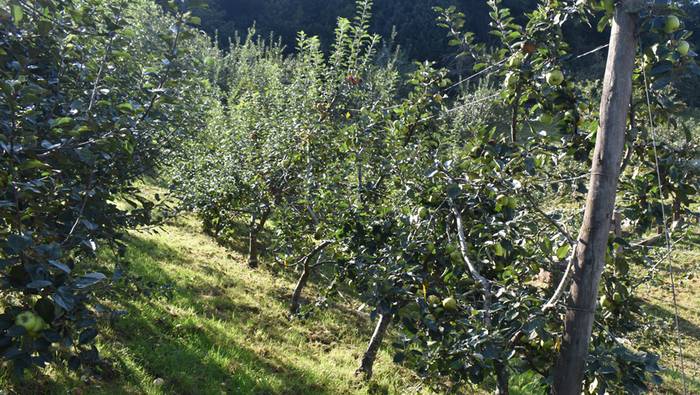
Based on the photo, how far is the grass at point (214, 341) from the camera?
3.97 metres

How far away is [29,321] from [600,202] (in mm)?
1962

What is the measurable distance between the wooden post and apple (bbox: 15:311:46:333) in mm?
1836

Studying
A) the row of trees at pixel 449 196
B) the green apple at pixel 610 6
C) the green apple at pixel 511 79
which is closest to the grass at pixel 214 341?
the row of trees at pixel 449 196

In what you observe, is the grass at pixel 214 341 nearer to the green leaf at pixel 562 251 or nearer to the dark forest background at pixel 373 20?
the green leaf at pixel 562 251

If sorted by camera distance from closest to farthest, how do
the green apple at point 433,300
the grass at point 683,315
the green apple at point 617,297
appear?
the green apple at point 617,297 < the green apple at point 433,300 < the grass at point 683,315

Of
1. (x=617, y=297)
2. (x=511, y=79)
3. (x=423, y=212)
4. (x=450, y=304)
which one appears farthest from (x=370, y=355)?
(x=511, y=79)

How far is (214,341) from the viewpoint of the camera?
5.16 m

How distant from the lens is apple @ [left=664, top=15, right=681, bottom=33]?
5.69 ft

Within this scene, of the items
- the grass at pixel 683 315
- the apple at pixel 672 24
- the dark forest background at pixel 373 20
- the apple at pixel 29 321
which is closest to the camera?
the apple at pixel 29 321

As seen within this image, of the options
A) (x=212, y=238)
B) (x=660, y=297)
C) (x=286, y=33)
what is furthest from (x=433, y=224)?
(x=286, y=33)

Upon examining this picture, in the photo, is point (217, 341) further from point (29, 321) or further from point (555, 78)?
point (555, 78)

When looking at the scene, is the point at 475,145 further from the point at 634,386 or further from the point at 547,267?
the point at 634,386

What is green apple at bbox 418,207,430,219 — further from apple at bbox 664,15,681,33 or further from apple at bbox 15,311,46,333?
apple at bbox 15,311,46,333

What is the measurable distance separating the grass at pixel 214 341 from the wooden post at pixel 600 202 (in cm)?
98
